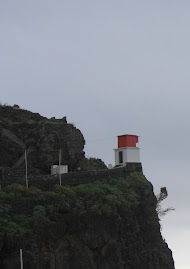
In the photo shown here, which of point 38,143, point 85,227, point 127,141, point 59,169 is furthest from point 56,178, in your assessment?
point 127,141

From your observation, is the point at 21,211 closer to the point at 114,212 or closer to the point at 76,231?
the point at 76,231

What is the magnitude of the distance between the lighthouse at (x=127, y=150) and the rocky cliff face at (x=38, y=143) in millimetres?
3705

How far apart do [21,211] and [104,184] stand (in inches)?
371

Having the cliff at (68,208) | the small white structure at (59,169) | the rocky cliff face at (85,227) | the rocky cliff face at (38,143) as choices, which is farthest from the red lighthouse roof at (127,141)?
the small white structure at (59,169)

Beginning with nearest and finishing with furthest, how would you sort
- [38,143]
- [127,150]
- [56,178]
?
[56,178] < [38,143] < [127,150]

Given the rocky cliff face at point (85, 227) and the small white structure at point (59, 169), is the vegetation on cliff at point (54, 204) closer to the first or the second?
the rocky cliff face at point (85, 227)

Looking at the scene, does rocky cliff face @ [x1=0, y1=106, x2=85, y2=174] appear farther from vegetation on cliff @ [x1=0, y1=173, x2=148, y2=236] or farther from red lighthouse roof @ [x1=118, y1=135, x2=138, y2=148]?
vegetation on cliff @ [x1=0, y1=173, x2=148, y2=236]

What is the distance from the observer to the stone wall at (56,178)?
4159 centimetres

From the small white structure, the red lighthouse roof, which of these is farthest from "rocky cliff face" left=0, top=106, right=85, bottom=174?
the red lighthouse roof

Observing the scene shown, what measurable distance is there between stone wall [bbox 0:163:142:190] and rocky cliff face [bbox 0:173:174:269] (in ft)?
2.45

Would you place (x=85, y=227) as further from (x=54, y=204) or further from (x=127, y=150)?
(x=127, y=150)

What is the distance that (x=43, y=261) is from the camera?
3497 centimetres

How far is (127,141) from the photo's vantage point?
174 feet

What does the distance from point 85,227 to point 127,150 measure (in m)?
14.3
